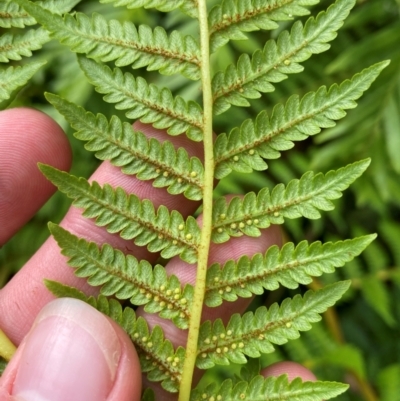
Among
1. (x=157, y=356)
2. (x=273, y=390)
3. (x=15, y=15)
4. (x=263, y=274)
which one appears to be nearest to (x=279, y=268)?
(x=263, y=274)

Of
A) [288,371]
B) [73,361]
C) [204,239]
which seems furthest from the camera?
[288,371]

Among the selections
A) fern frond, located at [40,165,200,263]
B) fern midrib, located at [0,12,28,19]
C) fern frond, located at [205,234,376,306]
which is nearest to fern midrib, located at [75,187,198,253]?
fern frond, located at [40,165,200,263]

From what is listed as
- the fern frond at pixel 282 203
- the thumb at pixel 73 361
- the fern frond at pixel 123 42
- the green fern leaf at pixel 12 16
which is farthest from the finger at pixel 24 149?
the fern frond at pixel 282 203

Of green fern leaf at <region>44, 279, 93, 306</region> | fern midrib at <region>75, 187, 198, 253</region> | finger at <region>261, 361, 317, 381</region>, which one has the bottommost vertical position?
finger at <region>261, 361, 317, 381</region>

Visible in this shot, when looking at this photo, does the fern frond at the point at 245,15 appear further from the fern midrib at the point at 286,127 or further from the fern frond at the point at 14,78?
the fern frond at the point at 14,78

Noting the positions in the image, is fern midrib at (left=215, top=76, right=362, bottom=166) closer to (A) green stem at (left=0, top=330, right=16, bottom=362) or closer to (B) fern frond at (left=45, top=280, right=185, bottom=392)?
(B) fern frond at (left=45, top=280, right=185, bottom=392)

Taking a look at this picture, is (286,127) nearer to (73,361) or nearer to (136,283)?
(136,283)
